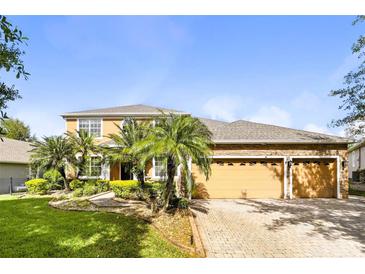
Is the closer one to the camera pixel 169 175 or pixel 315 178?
pixel 169 175

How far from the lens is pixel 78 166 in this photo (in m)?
14.6

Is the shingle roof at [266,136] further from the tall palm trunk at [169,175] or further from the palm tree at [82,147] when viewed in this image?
the palm tree at [82,147]

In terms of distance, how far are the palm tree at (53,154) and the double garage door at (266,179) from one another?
26.9 ft

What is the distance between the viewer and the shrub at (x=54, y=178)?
45.4 ft

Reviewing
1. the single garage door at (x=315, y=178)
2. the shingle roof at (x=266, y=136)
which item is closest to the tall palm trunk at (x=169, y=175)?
the shingle roof at (x=266, y=136)

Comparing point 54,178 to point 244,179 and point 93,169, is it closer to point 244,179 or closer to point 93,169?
point 93,169

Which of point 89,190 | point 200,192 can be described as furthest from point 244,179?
point 89,190

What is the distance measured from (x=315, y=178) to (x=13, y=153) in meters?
23.0

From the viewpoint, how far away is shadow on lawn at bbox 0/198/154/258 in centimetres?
510

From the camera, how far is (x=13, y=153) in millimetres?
19344

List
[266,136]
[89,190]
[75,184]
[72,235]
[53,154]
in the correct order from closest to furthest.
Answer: [72,235]
[89,190]
[266,136]
[53,154]
[75,184]

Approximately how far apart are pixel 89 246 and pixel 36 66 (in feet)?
24.1
